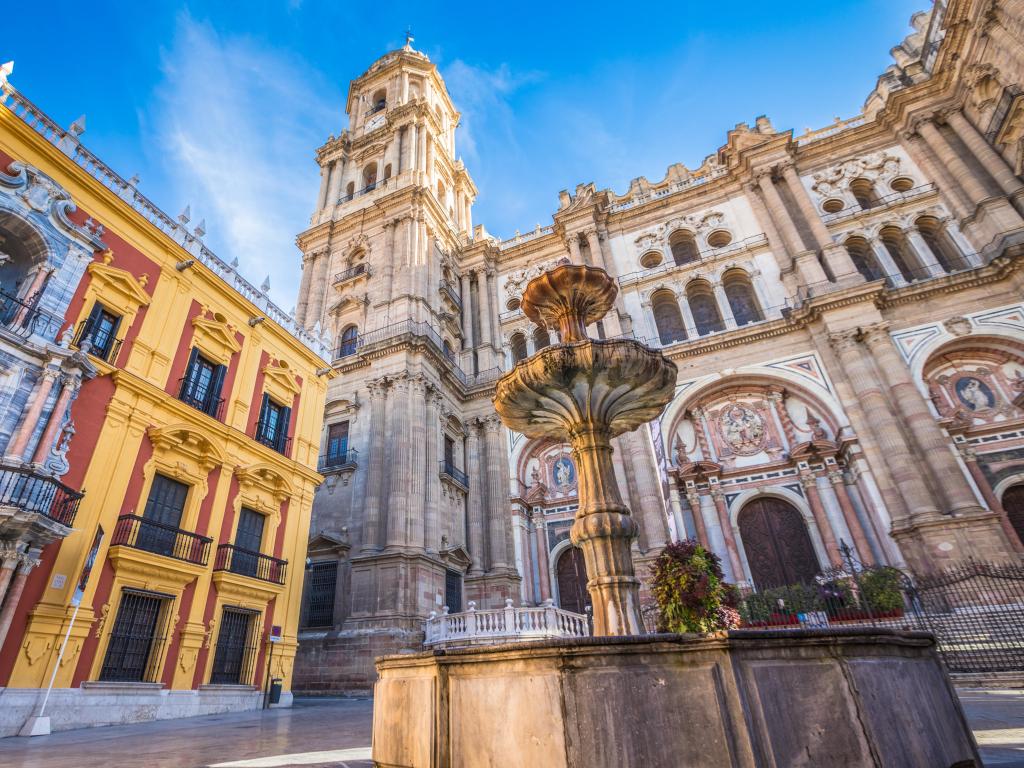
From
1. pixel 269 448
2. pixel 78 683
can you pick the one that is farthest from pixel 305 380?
pixel 78 683

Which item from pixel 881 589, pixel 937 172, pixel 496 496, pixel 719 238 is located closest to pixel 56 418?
pixel 496 496

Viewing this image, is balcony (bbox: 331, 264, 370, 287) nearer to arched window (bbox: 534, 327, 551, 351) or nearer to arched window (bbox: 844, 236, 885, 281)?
arched window (bbox: 534, 327, 551, 351)

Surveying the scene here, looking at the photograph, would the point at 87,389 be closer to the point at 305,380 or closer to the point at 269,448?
the point at 269,448

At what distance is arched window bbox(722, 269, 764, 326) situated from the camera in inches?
798

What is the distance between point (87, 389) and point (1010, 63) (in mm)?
26117

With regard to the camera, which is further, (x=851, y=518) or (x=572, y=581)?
(x=572, y=581)

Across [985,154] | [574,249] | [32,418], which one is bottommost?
[32,418]

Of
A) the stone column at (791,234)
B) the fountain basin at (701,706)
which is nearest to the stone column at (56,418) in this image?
the fountain basin at (701,706)

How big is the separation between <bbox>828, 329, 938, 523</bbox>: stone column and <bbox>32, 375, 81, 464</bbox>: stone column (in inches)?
742

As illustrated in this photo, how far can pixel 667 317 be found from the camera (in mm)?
21734

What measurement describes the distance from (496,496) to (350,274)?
11810mm

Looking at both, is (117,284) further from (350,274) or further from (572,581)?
(572,581)

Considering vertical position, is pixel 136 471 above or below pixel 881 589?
above

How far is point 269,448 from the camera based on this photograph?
40.7ft
